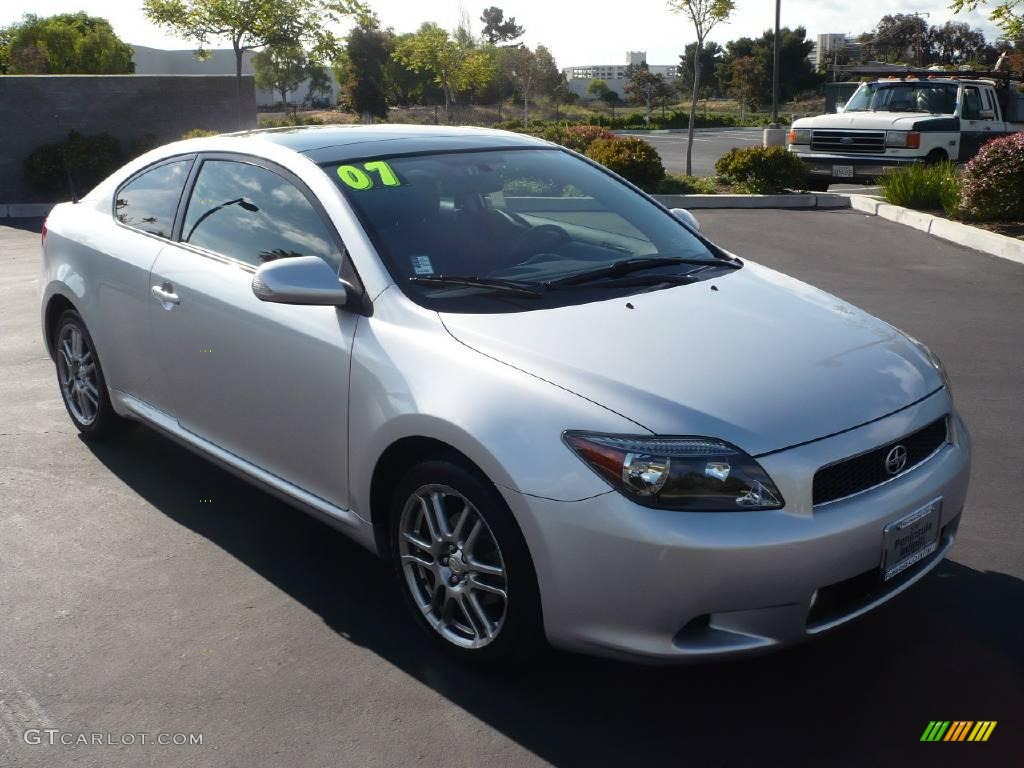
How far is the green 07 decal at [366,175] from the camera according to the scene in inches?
161

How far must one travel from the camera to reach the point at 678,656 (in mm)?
3031

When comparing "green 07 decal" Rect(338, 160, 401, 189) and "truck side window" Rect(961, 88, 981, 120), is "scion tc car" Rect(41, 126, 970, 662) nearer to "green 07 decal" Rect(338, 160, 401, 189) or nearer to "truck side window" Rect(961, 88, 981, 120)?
"green 07 decal" Rect(338, 160, 401, 189)

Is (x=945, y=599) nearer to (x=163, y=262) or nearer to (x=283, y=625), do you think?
(x=283, y=625)

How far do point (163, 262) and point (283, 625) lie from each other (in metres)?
1.76

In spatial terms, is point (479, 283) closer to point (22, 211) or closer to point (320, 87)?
point (22, 211)

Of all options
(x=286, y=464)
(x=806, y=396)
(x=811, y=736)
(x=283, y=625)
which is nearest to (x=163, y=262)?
(x=286, y=464)

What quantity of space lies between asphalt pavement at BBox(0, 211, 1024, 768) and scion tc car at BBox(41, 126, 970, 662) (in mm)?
282

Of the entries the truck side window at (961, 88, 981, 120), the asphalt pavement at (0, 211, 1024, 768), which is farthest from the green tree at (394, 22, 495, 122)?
the asphalt pavement at (0, 211, 1024, 768)

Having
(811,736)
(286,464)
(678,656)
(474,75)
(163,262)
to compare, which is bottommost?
(811,736)

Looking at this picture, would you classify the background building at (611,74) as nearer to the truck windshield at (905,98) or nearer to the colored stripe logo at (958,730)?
the truck windshield at (905,98)

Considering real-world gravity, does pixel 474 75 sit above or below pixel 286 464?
above

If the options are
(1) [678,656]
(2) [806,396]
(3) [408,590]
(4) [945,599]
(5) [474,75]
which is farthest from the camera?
(5) [474,75]

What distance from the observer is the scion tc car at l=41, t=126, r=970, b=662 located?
9.87ft

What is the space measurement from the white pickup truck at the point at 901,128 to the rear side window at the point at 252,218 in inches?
568
